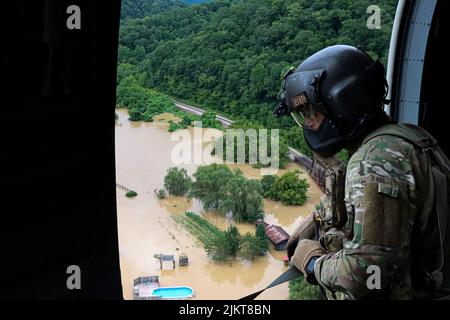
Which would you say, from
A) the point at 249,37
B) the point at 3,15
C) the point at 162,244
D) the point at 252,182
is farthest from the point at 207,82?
the point at 3,15

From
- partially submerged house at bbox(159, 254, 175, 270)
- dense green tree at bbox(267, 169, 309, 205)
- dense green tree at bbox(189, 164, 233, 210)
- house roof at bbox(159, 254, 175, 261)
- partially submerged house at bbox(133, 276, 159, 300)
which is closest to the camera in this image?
partially submerged house at bbox(133, 276, 159, 300)

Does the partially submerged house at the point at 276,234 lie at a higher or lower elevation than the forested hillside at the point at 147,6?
lower

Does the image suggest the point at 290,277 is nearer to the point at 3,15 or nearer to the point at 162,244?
the point at 3,15

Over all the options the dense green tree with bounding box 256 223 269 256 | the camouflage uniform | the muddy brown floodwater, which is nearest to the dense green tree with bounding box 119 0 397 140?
the muddy brown floodwater

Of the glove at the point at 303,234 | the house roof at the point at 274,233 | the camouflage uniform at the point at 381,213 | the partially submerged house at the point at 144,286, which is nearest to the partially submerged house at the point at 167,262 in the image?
the partially submerged house at the point at 144,286

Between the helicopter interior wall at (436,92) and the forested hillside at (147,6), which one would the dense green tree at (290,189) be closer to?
the forested hillside at (147,6)

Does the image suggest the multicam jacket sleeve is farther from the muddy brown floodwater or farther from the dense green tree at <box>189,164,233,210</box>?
the dense green tree at <box>189,164,233,210</box>

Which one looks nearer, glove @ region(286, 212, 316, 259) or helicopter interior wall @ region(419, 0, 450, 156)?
glove @ region(286, 212, 316, 259)
